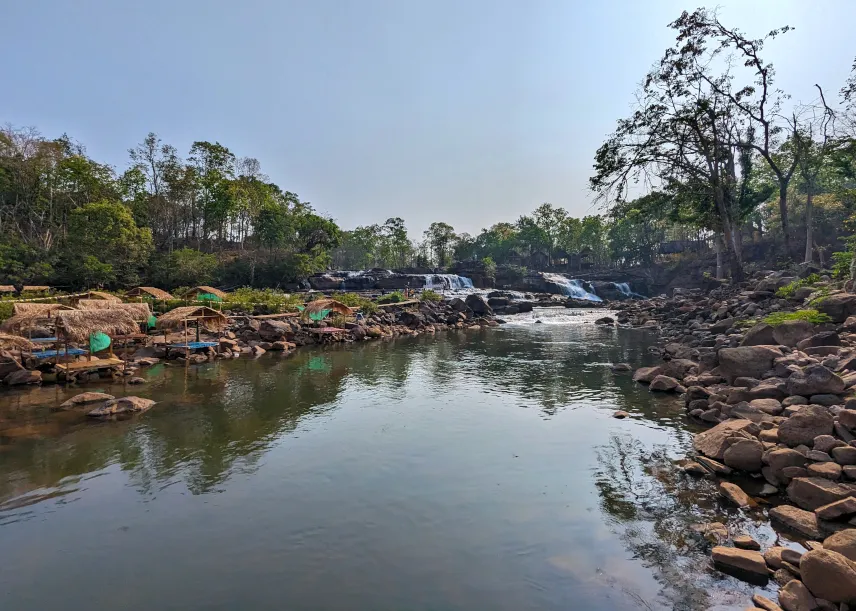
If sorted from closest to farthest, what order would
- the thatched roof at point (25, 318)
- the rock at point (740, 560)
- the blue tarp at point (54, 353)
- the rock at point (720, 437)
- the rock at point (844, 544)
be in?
the rock at point (844, 544)
the rock at point (740, 560)
the rock at point (720, 437)
the thatched roof at point (25, 318)
the blue tarp at point (54, 353)

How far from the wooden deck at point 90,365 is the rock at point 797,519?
16.5 meters

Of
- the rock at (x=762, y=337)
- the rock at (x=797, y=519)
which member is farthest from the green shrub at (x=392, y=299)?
the rock at (x=797, y=519)

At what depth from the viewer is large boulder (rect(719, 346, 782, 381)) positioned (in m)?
10.5

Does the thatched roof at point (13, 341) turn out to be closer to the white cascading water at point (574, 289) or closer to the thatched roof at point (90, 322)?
the thatched roof at point (90, 322)

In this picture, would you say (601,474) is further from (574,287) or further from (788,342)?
(574,287)

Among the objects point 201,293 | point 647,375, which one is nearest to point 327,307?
point 201,293

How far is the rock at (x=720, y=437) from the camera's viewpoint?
297 inches

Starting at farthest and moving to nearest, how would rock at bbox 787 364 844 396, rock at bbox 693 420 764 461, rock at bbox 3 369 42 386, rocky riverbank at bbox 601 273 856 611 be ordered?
rock at bbox 3 369 42 386 < rock at bbox 787 364 844 396 < rock at bbox 693 420 764 461 < rocky riverbank at bbox 601 273 856 611

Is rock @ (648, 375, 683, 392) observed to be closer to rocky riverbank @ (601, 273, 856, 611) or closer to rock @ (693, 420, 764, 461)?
rocky riverbank @ (601, 273, 856, 611)

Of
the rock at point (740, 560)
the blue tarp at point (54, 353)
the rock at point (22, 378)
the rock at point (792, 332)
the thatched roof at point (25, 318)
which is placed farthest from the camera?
the blue tarp at point (54, 353)

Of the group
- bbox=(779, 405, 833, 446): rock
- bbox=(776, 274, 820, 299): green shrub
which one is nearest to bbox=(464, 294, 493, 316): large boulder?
bbox=(776, 274, 820, 299): green shrub

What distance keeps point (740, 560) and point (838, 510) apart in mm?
1531

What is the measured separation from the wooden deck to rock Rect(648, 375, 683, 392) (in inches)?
629

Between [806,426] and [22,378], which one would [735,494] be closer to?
[806,426]
